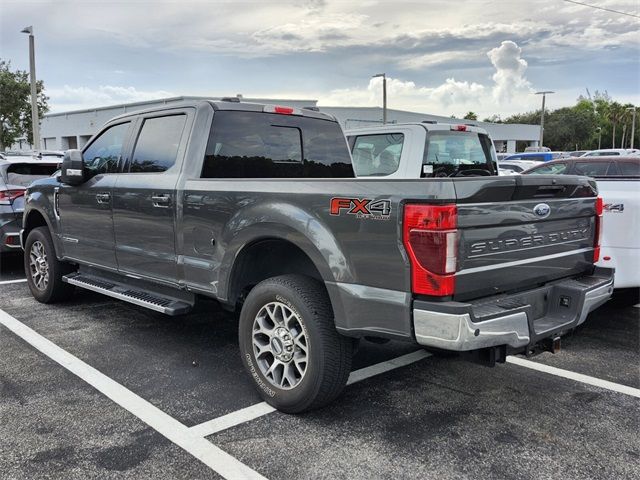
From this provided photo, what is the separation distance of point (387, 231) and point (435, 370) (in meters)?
1.88

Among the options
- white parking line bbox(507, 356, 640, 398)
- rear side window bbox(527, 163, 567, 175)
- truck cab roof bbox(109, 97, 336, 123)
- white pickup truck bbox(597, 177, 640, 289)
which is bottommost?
white parking line bbox(507, 356, 640, 398)

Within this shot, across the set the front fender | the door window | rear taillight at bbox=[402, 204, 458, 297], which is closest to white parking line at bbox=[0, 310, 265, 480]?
the front fender

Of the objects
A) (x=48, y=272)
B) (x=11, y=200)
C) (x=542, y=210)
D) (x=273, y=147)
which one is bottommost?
(x=48, y=272)

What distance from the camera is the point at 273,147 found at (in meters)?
4.70

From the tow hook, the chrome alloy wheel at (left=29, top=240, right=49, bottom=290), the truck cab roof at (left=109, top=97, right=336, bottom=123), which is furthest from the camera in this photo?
the chrome alloy wheel at (left=29, top=240, right=49, bottom=290)

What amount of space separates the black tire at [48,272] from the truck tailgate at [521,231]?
4.65 metres

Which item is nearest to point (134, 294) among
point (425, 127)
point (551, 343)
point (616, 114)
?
point (551, 343)

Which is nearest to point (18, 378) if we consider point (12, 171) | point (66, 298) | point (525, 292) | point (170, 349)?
point (170, 349)

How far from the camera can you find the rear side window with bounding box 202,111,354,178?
4367mm

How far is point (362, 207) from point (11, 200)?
6.23 metres

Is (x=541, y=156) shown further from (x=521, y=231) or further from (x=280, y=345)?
(x=280, y=345)

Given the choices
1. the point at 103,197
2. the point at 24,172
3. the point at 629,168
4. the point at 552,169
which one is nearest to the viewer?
the point at 103,197

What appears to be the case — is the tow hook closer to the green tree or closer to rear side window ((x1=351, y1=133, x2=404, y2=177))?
rear side window ((x1=351, y1=133, x2=404, y2=177))

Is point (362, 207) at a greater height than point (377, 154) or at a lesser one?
lesser
